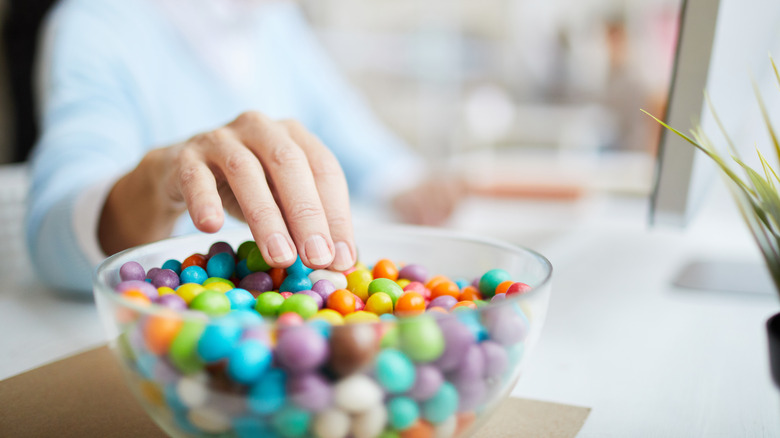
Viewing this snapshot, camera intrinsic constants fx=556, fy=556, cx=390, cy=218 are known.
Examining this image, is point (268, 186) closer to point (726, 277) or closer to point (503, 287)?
point (503, 287)

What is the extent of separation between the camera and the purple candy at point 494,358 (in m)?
0.31

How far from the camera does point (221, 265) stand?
0.47m

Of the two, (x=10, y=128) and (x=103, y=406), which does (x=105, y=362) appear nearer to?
(x=103, y=406)

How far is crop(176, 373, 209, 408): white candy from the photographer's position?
0.94 feet

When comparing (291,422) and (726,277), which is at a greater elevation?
(291,422)

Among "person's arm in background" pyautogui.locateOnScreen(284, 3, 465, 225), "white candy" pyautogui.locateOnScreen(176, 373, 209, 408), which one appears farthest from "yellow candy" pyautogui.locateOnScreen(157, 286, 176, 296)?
"person's arm in background" pyautogui.locateOnScreen(284, 3, 465, 225)

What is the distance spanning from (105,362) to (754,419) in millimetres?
571

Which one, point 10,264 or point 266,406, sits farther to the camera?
point 10,264

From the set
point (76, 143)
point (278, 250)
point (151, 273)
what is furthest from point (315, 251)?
point (76, 143)

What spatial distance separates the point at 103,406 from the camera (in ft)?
1.46

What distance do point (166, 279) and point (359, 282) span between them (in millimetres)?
148

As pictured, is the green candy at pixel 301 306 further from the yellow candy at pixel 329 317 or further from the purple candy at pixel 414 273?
the purple candy at pixel 414 273

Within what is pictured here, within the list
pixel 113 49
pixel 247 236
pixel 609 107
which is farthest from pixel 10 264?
pixel 609 107

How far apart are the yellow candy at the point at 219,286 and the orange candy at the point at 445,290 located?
0.54 feet
